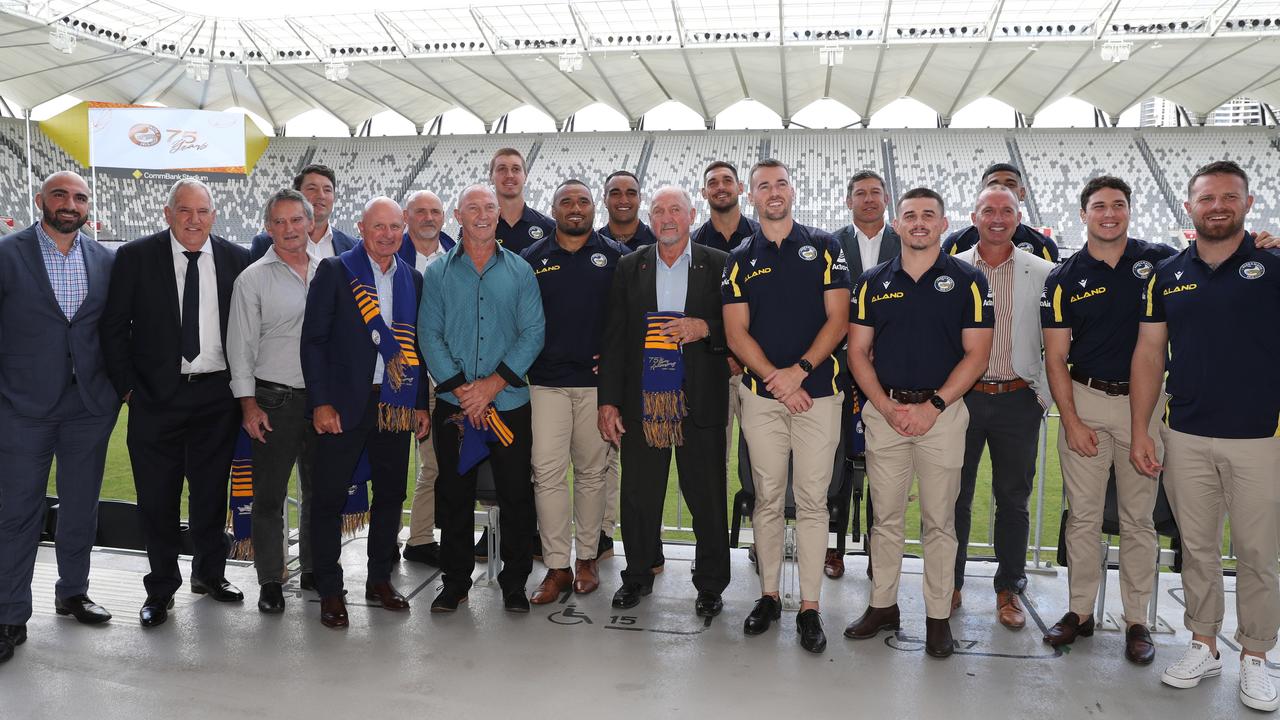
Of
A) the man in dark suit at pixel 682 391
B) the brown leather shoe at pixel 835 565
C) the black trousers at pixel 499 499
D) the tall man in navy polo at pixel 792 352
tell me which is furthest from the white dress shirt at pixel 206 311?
the brown leather shoe at pixel 835 565

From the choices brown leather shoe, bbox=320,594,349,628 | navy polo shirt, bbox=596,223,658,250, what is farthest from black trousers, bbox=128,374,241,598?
navy polo shirt, bbox=596,223,658,250

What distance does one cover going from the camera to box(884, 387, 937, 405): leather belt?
139 inches

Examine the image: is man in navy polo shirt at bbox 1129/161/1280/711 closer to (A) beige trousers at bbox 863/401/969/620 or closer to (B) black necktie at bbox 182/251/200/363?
(A) beige trousers at bbox 863/401/969/620

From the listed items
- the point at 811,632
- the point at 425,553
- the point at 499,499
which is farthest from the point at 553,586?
the point at 811,632

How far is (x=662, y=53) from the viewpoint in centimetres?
2328

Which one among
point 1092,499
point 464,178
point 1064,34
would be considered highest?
point 1064,34

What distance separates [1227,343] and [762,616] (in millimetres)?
2177

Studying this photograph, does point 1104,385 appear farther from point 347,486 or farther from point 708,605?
point 347,486

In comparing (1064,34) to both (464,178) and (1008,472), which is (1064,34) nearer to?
(464,178)

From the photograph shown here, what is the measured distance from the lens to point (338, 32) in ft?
80.4

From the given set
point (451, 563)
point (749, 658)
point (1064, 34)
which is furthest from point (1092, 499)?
point (1064, 34)

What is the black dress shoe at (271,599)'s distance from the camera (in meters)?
3.99

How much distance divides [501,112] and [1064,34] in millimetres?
17875

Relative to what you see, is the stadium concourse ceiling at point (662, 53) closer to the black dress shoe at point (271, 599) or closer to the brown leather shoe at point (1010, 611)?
the brown leather shoe at point (1010, 611)
